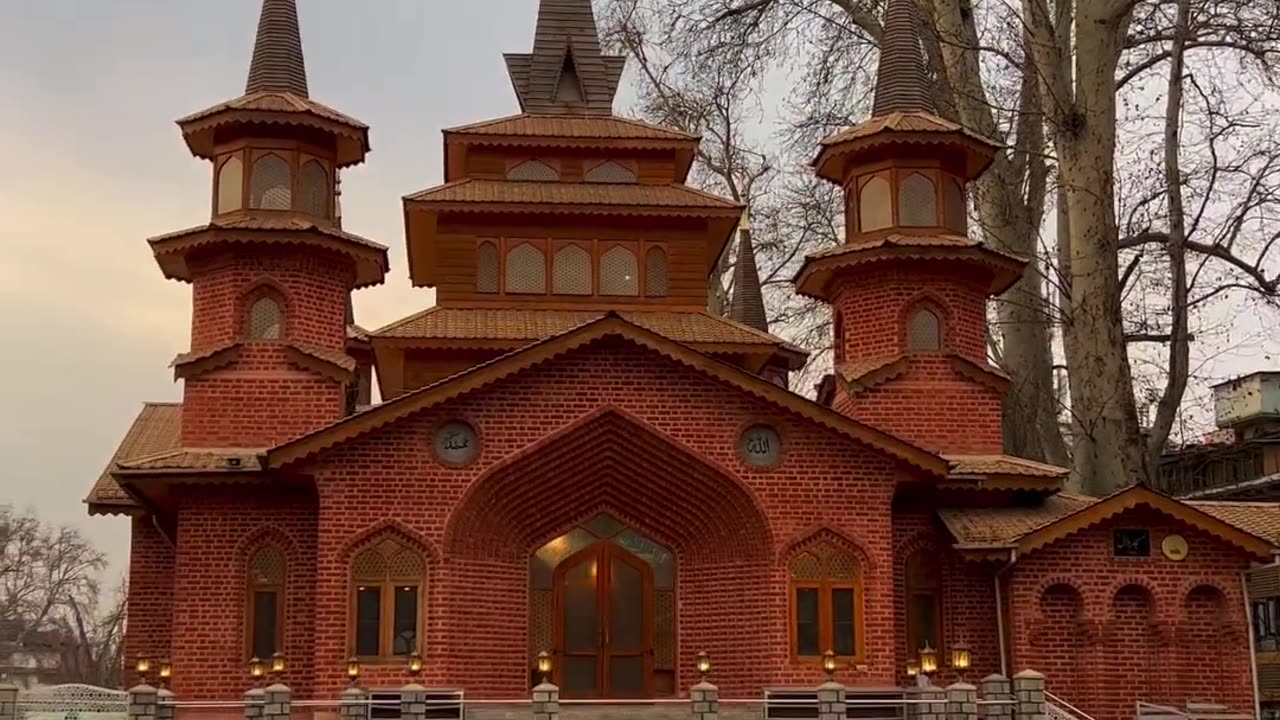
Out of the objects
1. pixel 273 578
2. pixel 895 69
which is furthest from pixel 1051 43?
pixel 273 578

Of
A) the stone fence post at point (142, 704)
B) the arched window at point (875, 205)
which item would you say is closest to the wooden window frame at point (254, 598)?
the stone fence post at point (142, 704)

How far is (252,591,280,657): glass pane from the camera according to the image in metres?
22.8

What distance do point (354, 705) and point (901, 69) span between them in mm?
14312

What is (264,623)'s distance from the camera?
75.2ft

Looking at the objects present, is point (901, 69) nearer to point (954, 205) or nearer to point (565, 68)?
point (954, 205)

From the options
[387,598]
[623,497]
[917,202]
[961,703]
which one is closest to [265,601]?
[387,598]

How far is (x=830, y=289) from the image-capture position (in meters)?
26.7

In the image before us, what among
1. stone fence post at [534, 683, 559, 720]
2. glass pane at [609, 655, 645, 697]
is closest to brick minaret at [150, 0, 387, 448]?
glass pane at [609, 655, 645, 697]

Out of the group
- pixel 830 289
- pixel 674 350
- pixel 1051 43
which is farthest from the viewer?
pixel 1051 43


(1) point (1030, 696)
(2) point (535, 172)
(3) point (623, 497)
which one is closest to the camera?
(1) point (1030, 696)

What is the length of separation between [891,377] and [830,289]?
2240 mm

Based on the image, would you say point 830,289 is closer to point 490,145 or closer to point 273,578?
point 490,145

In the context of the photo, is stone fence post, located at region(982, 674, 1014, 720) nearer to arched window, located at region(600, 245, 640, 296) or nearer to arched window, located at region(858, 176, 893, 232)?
arched window, located at region(858, 176, 893, 232)

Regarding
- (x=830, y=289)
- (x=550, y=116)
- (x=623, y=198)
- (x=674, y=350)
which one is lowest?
(x=674, y=350)
